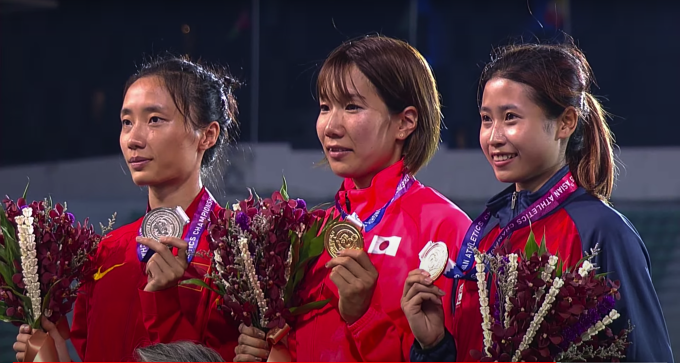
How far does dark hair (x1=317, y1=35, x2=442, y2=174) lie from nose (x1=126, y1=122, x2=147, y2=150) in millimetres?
513

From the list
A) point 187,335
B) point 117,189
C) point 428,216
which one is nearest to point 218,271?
point 187,335

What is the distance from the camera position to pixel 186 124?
2582 mm

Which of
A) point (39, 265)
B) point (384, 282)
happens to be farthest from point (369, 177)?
point (39, 265)

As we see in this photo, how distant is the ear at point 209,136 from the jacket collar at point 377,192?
0.50m

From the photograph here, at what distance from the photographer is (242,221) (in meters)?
2.08

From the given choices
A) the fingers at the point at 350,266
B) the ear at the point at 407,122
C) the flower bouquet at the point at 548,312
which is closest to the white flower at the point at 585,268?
the flower bouquet at the point at 548,312

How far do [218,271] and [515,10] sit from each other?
17.7ft

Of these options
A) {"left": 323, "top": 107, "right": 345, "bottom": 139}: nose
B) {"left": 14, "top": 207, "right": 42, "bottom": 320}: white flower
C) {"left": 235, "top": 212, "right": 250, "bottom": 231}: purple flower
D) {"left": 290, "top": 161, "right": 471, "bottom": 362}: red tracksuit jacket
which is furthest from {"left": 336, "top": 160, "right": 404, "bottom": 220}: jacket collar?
{"left": 14, "top": 207, "right": 42, "bottom": 320}: white flower

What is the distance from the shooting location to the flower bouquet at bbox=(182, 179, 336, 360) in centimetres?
204

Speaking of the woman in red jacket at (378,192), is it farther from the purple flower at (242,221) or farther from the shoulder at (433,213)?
the purple flower at (242,221)

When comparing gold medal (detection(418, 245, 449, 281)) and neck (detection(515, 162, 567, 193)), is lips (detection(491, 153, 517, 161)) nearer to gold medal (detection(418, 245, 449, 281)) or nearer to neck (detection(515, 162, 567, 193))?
neck (detection(515, 162, 567, 193))

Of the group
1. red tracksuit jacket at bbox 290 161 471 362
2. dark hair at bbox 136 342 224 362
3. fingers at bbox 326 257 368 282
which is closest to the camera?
dark hair at bbox 136 342 224 362

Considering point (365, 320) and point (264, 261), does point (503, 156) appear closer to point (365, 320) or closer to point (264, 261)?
point (365, 320)

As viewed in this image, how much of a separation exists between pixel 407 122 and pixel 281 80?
14.4 feet
